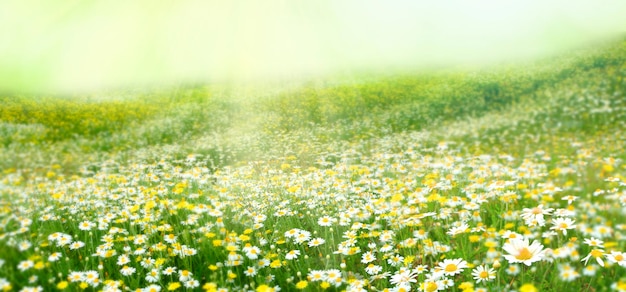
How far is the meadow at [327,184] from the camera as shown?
73.9 inches

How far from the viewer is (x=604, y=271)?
1907mm

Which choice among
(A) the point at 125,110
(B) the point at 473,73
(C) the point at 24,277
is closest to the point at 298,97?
(A) the point at 125,110

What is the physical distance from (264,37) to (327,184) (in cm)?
180

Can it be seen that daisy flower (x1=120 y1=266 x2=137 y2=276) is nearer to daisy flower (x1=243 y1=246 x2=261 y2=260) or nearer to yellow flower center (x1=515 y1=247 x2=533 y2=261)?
daisy flower (x1=243 y1=246 x2=261 y2=260)

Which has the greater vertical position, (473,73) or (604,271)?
(473,73)

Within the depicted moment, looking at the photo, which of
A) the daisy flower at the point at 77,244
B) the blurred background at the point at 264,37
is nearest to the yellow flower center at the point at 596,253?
the daisy flower at the point at 77,244

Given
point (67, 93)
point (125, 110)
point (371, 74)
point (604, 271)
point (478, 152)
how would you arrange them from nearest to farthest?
point (604, 271), point (67, 93), point (125, 110), point (478, 152), point (371, 74)

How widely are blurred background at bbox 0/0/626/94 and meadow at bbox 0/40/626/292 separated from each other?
0.44 feet

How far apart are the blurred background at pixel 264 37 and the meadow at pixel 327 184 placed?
0.13 m

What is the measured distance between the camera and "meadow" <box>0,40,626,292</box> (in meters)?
1.88

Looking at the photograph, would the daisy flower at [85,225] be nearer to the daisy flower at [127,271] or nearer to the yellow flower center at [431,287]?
the daisy flower at [127,271]

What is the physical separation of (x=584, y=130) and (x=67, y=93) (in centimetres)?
474

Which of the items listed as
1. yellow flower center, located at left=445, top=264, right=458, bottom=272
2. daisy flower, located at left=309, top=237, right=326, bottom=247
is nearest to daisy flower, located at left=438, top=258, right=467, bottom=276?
yellow flower center, located at left=445, top=264, right=458, bottom=272

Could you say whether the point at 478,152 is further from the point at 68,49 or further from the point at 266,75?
the point at 68,49
